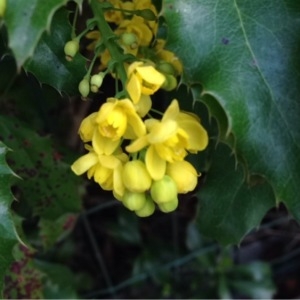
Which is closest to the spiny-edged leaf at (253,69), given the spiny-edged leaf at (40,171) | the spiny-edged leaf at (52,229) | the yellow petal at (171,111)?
the yellow petal at (171,111)

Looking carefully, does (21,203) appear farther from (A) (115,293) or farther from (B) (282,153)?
(B) (282,153)

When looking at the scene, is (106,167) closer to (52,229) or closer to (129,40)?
(129,40)

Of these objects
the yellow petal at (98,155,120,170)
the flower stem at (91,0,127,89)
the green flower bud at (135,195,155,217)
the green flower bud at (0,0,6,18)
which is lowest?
the green flower bud at (135,195,155,217)

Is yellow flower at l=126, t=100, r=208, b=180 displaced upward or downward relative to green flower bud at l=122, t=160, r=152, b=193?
upward

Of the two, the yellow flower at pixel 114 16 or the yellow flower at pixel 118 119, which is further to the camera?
the yellow flower at pixel 114 16

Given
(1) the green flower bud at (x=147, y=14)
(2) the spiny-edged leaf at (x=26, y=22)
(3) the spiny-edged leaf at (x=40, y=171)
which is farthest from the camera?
(3) the spiny-edged leaf at (x=40, y=171)

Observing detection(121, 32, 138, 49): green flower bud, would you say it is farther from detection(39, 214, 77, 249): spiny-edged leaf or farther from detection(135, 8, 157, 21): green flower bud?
detection(39, 214, 77, 249): spiny-edged leaf

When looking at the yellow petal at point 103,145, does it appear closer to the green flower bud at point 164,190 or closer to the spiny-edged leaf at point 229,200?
the green flower bud at point 164,190

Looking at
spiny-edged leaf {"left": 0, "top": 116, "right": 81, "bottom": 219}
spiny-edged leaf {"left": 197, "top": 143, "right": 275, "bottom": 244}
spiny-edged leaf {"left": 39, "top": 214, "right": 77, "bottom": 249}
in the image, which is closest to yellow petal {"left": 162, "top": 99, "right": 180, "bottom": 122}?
spiny-edged leaf {"left": 197, "top": 143, "right": 275, "bottom": 244}
